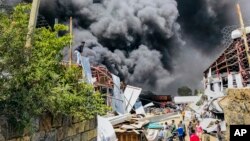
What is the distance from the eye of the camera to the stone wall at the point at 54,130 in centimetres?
412

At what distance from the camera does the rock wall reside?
3.42 metres

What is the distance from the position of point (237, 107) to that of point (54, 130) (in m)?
3.21

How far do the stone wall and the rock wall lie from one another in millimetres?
2603

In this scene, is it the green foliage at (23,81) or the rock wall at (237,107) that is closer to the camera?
the rock wall at (237,107)

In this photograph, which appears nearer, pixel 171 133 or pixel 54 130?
pixel 54 130

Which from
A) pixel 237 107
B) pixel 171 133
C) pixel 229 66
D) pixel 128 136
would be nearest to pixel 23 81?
pixel 237 107

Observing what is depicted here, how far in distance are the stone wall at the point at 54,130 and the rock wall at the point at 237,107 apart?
260 centimetres

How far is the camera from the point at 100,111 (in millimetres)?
8023

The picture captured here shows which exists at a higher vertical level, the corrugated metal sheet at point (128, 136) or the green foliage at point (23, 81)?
the green foliage at point (23, 81)

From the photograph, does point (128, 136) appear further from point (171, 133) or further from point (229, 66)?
point (229, 66)

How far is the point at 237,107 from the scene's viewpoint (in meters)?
3.46

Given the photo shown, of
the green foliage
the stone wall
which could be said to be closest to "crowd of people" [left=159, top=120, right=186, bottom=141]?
the stone wall

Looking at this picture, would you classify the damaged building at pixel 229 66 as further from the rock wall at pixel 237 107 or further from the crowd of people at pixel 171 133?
the rock wall at pixel 237 107

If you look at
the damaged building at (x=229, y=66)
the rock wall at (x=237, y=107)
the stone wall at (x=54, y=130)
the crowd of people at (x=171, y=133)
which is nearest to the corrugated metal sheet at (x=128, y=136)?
the crowd of people at (x=171, y=133)
